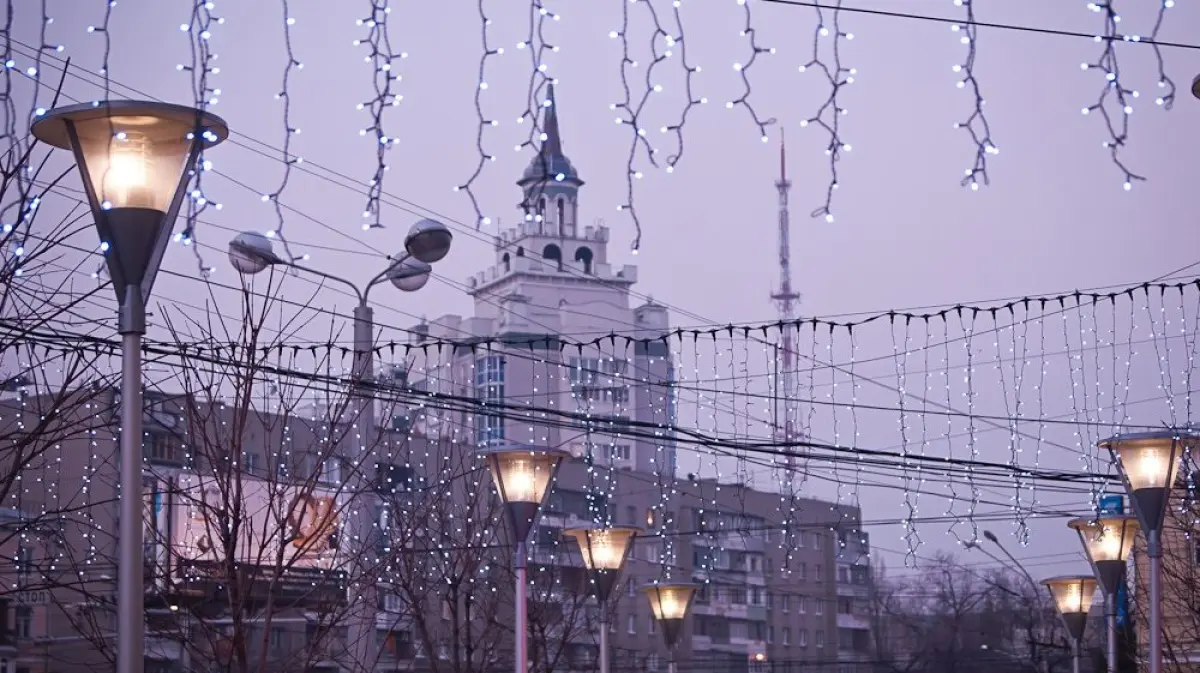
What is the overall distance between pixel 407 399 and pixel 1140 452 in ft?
22.3

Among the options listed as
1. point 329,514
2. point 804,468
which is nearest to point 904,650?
point 804,468

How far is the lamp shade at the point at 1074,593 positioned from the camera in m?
21.2

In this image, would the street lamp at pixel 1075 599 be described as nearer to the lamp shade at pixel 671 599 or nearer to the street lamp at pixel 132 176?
the lamp shade at pixel 671 599

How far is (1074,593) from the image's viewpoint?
69.8 ft

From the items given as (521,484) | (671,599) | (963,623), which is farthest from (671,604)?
(963,623)

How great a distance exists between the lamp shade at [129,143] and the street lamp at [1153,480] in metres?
8.38

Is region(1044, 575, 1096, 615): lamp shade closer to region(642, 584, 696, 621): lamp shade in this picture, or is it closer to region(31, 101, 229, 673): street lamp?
region(642, 584, 696, 621): lamp shade

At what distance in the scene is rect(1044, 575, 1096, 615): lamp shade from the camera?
21.2m

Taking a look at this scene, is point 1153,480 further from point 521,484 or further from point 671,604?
point 671,604

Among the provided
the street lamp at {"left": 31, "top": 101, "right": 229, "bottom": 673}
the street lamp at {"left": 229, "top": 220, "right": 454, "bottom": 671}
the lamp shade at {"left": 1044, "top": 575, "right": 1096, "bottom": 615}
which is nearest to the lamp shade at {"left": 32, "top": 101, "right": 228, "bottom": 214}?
the street lamp at {"left": 31, "top": 101, "right": 229, "bottom": 673}

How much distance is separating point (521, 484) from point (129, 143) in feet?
25.3

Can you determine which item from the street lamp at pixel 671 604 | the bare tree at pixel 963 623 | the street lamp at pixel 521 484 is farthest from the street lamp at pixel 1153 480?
the bare tree at pixel 963 623

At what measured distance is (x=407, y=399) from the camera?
16531mm

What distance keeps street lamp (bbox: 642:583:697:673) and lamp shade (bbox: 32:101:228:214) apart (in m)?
15.9
